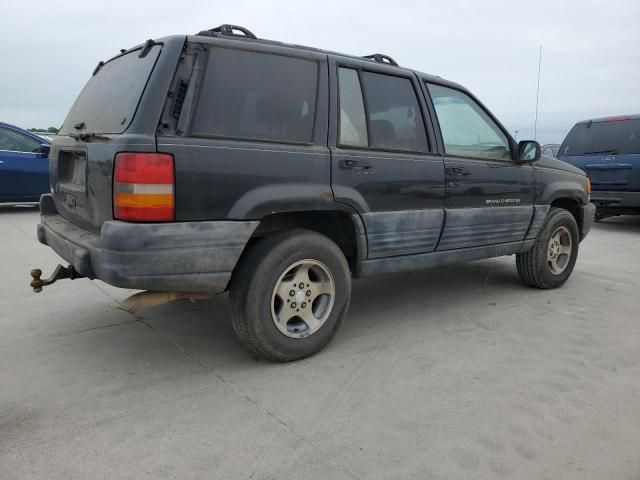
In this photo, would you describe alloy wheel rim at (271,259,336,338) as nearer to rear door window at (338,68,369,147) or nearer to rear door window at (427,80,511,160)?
rear door window at (338,68,369,147)

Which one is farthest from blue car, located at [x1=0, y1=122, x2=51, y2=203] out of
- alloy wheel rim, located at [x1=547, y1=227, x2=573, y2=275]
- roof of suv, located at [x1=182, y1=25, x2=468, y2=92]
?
alloy wheel rim, located at [x1=547, y1=227, x2=573, y2=275]

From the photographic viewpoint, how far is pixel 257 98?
3035mm

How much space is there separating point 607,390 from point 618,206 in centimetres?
695

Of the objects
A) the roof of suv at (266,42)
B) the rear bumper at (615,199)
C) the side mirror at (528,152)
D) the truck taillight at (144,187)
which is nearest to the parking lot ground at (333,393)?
the truck taillight at (144,187)

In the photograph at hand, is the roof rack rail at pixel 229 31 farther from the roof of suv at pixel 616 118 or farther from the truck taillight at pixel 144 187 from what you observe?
the roof of suv at pixel 616 118

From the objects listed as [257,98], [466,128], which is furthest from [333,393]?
[466,128]

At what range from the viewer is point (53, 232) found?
11.2 ft

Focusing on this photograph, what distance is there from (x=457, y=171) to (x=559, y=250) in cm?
191

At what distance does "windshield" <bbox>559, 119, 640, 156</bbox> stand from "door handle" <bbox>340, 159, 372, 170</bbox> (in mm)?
7288

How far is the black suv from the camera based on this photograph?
106 inches

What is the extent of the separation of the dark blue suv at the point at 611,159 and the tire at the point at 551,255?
4.22 meters

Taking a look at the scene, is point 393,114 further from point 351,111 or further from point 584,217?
point 584,217

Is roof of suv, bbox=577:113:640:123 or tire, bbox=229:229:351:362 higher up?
roof of suv, bbox=577:113:640:123

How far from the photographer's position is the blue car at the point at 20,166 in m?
9.00
